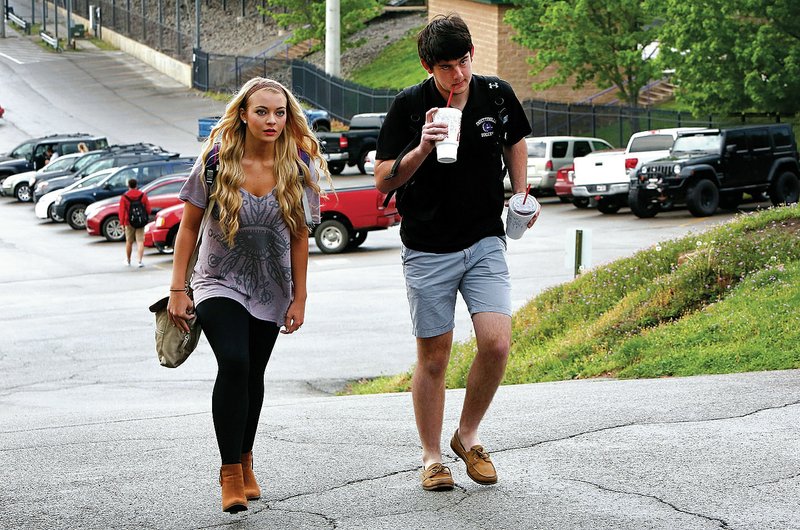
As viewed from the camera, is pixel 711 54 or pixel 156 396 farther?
pixel 711 54

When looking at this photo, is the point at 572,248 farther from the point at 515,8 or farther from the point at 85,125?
the point at 85,125

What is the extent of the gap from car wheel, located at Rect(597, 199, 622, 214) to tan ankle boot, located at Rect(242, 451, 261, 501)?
85.9 feet

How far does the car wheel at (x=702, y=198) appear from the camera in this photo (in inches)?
1098

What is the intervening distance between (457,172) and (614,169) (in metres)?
25.5

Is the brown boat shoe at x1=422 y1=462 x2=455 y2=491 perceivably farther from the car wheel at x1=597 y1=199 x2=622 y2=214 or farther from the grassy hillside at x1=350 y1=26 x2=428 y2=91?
the grassy hillside at x1=350 y1=26 x2=428 y2=91

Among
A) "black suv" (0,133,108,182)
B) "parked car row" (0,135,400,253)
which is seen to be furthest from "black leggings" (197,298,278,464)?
"black suv" (0,133,108,182)

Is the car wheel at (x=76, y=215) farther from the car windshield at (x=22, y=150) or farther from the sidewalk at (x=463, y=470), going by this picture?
the sidewalk at (x=463, y=470)

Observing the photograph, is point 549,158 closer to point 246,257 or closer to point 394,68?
point 246,257

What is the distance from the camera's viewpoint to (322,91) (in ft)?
199

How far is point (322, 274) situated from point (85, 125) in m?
41.6

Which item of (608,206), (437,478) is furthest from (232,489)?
(608,206)

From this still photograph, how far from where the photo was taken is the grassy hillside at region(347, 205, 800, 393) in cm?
990

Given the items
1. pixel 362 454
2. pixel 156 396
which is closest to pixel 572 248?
pixel 156 396

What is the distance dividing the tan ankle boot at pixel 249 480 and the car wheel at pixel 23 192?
39614 mm
